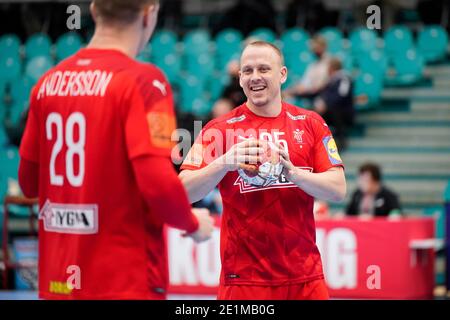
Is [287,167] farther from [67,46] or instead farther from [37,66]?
[67,46]

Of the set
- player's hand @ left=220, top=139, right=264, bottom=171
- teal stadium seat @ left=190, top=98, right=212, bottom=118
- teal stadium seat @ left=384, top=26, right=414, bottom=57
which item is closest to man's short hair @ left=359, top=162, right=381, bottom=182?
teal stadium seat @ left=190, top=98, right=212, bottom=118

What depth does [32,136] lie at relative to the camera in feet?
12.7

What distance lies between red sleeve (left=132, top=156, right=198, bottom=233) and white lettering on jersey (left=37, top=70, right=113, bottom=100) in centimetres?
36

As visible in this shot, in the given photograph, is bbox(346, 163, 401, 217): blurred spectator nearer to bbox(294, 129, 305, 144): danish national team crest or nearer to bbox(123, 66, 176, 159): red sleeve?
bbox(294, 129, 305, 144): danish national team crest

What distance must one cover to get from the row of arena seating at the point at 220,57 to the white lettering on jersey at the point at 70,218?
371 inches

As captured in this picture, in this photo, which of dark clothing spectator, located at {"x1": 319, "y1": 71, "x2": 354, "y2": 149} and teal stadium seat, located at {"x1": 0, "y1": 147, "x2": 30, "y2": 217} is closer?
teal stadium seat, located at {"x1": 0, "y1": 147, "x2": 30, "y2": 217}

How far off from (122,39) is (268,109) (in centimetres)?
153

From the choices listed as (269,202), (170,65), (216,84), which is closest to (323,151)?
(269,202)

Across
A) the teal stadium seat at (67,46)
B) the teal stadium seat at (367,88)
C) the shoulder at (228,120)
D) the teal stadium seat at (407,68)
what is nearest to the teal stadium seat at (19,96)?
the teal stadium seat at (67,46)

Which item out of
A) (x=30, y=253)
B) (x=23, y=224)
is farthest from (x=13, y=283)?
(x=23, y=224)

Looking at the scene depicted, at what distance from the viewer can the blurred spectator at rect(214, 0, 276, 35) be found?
50.8 ft

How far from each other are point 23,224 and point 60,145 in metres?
8.98

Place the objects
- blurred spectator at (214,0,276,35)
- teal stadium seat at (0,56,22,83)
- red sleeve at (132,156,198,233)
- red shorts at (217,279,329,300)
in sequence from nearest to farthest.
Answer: red sleeve at (132,156,198,233), red shorts at (217,279,329,300), teal stadium seat at (0,56,22,83), blurred spectator at (214,0,276,35)

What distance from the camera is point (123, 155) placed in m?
3.57
